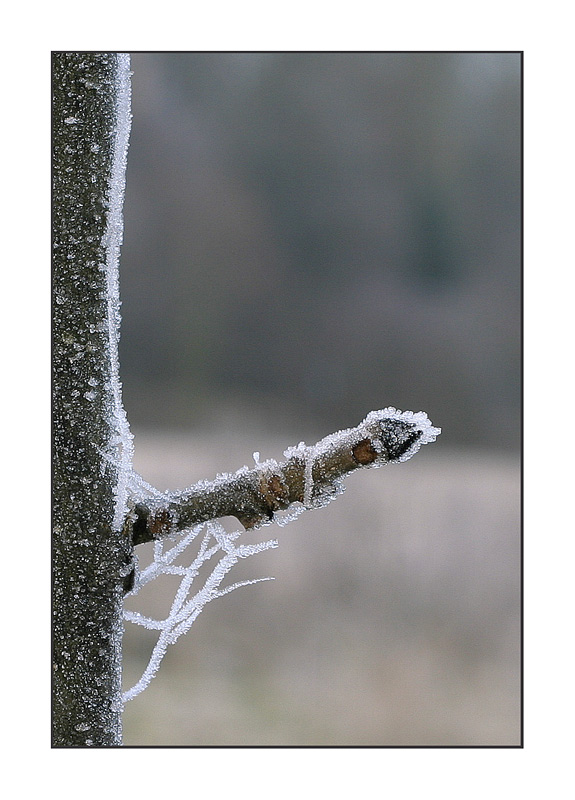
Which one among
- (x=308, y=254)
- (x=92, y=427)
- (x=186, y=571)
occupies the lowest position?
(x=186, y=571)

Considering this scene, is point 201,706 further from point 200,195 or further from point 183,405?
point 200,195

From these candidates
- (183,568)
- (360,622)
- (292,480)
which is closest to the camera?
(292,480)

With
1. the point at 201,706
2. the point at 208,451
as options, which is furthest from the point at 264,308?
the point at 201,706

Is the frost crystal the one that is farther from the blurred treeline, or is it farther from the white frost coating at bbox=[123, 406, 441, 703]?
the blurred treeline

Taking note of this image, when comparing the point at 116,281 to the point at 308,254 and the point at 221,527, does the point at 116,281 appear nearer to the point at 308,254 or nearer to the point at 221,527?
the point at 221,527

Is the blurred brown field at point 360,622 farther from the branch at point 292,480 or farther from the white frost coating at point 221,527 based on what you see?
the branch at point 292,480

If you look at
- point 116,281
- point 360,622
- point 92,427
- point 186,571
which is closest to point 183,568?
point 186,571
